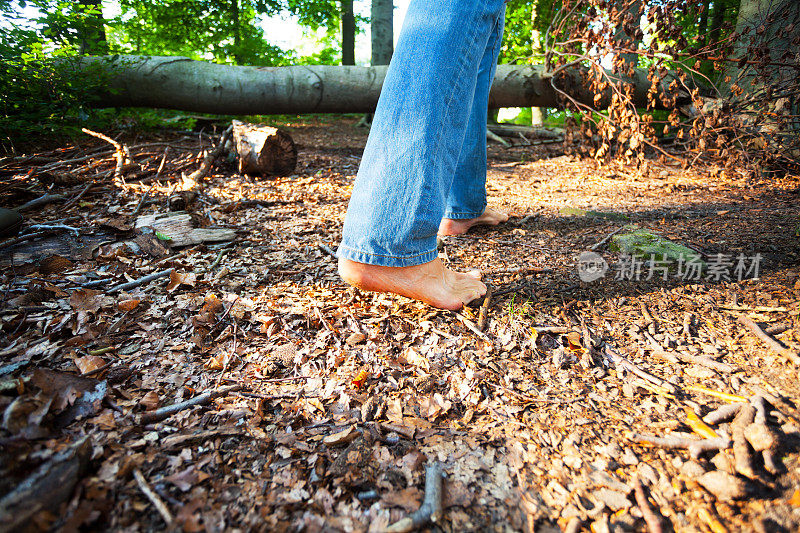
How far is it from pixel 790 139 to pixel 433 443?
477 cm

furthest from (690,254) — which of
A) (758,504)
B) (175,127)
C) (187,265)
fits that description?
(175,127)

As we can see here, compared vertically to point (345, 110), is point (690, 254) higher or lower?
lower

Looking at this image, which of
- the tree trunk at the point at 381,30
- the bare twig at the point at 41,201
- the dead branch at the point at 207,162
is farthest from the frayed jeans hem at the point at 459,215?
the tree trunk at the point at 381,30

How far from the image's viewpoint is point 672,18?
3336mm

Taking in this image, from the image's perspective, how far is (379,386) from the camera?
1.31 m

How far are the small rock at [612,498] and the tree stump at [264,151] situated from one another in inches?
136

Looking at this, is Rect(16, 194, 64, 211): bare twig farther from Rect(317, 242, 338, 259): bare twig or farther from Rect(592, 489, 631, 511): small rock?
Rect(592, 489, 631, 511): small rock

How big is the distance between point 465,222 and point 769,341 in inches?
58.9

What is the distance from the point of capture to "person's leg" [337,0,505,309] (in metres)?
1.40

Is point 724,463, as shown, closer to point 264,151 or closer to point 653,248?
point 653,248

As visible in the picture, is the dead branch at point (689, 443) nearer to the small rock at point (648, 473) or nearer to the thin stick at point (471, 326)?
the small rock at point (648, 473)

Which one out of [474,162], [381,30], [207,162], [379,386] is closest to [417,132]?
[379,386]

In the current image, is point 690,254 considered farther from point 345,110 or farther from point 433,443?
point 345,110

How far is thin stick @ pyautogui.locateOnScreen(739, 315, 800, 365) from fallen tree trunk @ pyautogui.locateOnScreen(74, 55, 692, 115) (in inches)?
172
